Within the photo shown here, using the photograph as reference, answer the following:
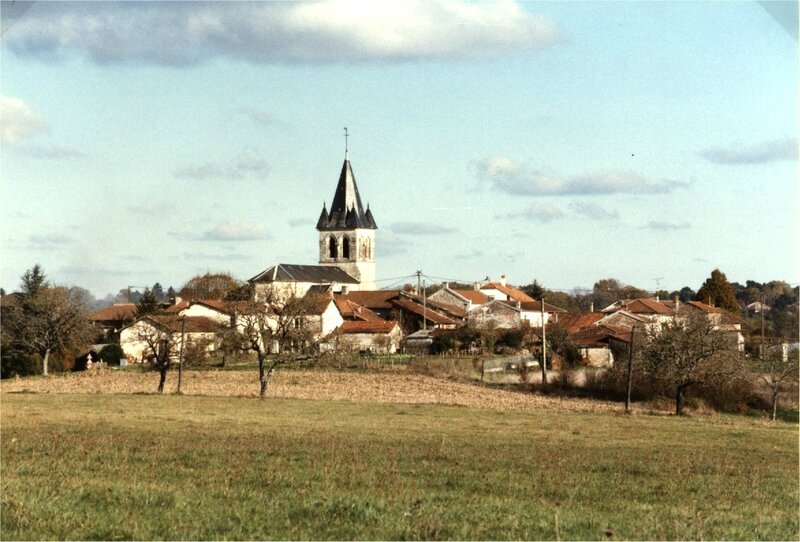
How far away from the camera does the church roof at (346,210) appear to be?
149 m

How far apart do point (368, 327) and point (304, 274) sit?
42100mm

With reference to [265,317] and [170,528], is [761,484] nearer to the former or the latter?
[170,528]

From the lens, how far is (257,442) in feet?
66.5

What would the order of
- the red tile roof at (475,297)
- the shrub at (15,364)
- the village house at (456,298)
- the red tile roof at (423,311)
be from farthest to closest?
1. the red tile roof at (475,297)
2. the village house at (456,298)
3. the red tile roof at (423,311)
4. the shrub at (15,364)

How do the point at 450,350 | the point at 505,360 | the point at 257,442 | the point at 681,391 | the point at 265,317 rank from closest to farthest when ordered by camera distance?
the point at 257,442 → the point at 681,391 → the point at 265,317 → the point at 505,360 → the point at 450,350

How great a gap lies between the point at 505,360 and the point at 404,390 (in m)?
15.9

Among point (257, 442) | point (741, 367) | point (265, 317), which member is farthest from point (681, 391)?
point (257, 442)

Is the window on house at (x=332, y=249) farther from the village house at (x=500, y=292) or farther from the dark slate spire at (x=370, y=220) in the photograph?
the village house at (x=500, y=292)

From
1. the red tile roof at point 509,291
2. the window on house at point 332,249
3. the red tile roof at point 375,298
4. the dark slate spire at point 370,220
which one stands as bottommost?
the red tile roof at point 375,298

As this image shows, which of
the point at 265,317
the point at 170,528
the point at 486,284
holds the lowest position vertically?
the point at 170,528

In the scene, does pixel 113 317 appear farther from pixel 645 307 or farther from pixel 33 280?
pixel 645 307

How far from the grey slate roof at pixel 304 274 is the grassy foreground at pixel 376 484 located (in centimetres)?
9860

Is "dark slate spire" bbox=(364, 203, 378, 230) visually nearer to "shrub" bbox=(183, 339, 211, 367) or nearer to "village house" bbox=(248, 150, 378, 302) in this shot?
"village house" bbox=(248, 150, 378, 302)

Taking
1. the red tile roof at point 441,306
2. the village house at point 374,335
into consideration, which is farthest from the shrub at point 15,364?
the red tile roof at point 441,306
